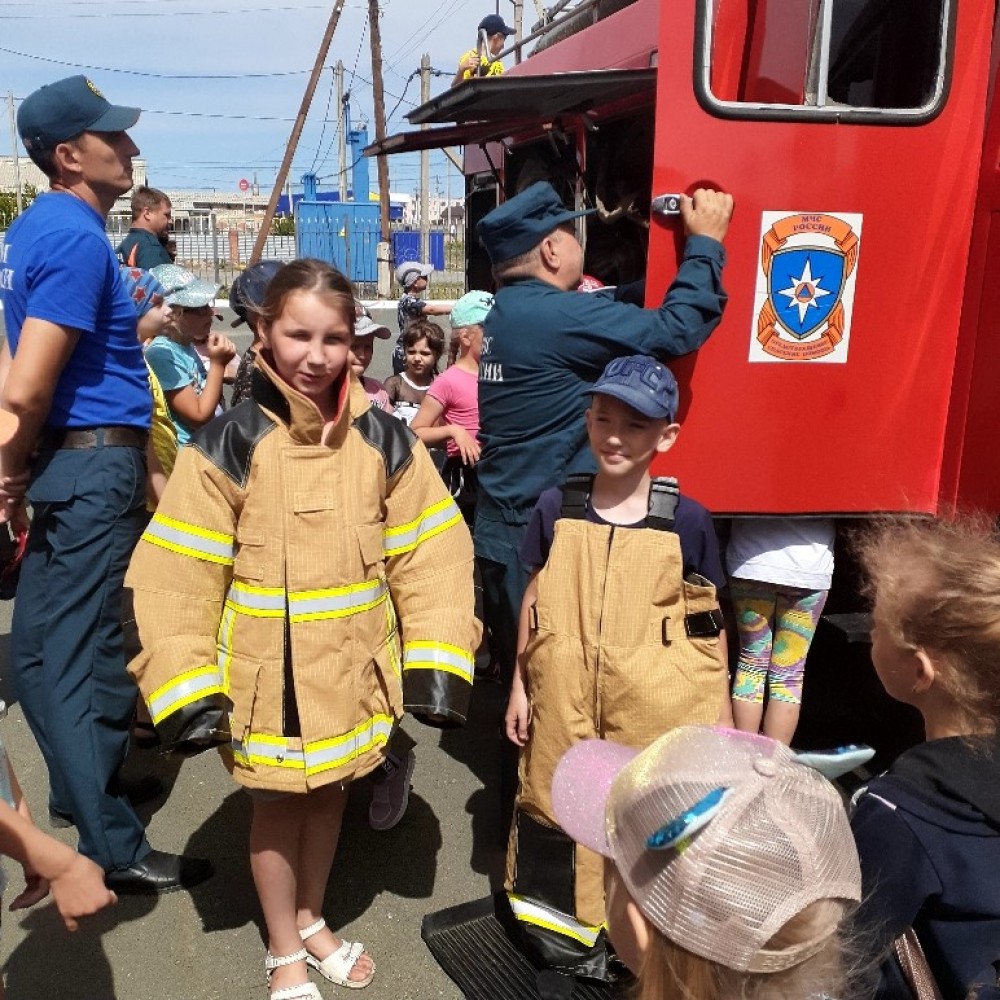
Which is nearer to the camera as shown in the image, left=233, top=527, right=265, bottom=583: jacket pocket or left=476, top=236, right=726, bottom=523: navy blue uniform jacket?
left=233, top=527, right=265, bottom=583: jacket pocket

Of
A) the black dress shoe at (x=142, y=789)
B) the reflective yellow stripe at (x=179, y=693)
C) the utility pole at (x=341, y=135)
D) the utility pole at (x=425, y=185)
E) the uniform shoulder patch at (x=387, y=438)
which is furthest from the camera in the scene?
the utility pole at (x=341, y=135)

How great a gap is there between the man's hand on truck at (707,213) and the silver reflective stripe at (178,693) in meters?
1.69

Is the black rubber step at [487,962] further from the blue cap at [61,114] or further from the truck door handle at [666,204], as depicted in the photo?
the blue cap at [61,114]

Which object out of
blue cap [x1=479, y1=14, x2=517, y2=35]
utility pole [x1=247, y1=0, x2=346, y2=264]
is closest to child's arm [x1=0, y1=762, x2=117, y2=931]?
blue cap [x1=479, y1=14, x2=517, y2=35]

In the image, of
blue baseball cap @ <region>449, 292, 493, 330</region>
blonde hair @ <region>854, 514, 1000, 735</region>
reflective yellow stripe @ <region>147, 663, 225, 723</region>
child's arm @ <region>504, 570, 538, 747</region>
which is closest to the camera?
blonde hair @ <region>854, 514, 1000, 735</region>

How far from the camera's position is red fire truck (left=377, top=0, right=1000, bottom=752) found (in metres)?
2.60

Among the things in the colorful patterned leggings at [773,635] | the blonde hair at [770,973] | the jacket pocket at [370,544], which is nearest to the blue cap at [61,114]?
the jacket pocket at [370,544]

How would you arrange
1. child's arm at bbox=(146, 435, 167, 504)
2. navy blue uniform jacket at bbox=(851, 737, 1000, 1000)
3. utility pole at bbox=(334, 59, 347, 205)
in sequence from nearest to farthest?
Answer: 1. navy blue uniform jacket at bbox=(851, 737, 1000, 1000)
2. child's arm at bbox=(146, 435, 167, 504)
3. utility pole at bbox=(334, 59, 347, 205)

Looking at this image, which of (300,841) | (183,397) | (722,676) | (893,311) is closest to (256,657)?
(300,841)

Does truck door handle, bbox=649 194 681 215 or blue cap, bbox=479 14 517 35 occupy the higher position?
blue cap, bbox=479 14 517 35

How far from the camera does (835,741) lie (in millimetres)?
3645

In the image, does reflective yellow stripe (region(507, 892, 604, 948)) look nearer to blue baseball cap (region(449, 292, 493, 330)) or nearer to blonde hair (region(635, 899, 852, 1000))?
blonde hair (region(635, 899, 852, 1000))

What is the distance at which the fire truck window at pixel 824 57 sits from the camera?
8.46 ft

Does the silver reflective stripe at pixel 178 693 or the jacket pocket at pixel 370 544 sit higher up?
the jacket pocket at pixel 370 544
